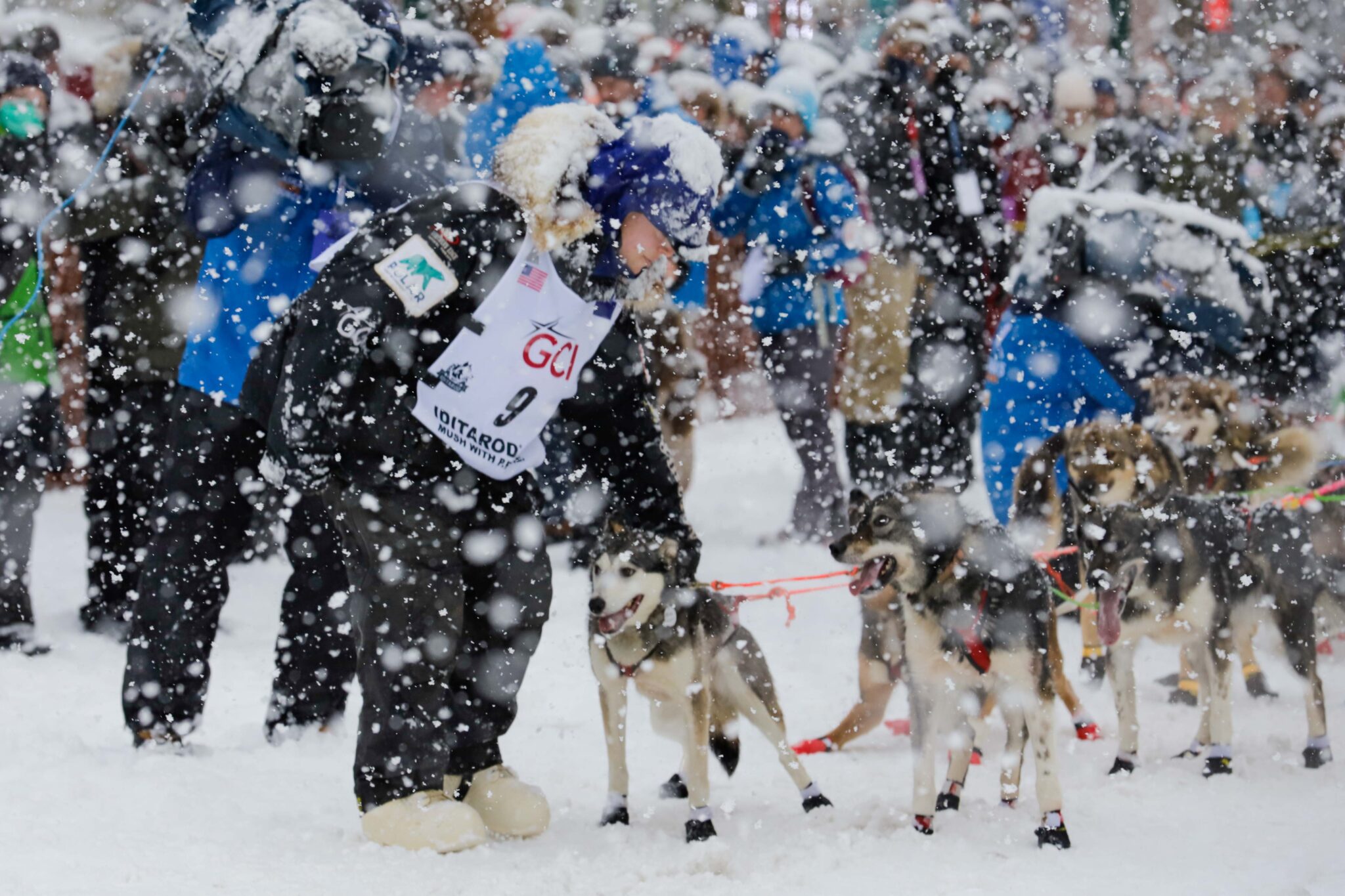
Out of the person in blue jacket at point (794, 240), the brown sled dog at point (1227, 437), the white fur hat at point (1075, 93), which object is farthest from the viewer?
the white fur hat at point (1075, 93)

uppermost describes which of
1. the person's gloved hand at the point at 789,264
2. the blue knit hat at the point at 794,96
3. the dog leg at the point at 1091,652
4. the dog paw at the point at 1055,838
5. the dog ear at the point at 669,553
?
the blue knit hat at the point at 794,96

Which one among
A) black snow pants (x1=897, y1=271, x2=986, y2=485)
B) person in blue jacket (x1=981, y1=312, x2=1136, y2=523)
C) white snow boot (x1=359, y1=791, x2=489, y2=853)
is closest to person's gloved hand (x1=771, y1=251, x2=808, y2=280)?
black snow pants (x1=897, y1=271, x2=986, y2=485)

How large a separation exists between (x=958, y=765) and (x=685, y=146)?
6.34 ft

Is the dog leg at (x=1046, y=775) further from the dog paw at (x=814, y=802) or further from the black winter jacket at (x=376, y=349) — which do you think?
the black winter jacket at (x=376, y=349)

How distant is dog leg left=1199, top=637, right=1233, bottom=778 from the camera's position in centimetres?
407

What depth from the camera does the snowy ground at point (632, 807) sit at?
2.91 meters

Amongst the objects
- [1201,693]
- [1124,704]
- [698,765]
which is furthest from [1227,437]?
[698,765]

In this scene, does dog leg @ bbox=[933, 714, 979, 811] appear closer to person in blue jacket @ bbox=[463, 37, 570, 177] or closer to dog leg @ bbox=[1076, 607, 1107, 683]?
dog leg @ bbox=[1076, 607, 1107, 683]

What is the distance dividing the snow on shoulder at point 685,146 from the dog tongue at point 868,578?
1.15m

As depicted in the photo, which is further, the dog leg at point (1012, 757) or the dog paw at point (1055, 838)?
the dog leg at point (1012, 757)

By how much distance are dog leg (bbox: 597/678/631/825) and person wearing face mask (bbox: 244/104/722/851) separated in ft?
0.87

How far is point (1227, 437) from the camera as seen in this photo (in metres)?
4.92

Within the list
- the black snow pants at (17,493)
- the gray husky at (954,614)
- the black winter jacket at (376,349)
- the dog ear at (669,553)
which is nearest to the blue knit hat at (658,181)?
the black winter jacket at (376,349)

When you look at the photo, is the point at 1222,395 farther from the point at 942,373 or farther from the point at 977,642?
the point at 977,642
